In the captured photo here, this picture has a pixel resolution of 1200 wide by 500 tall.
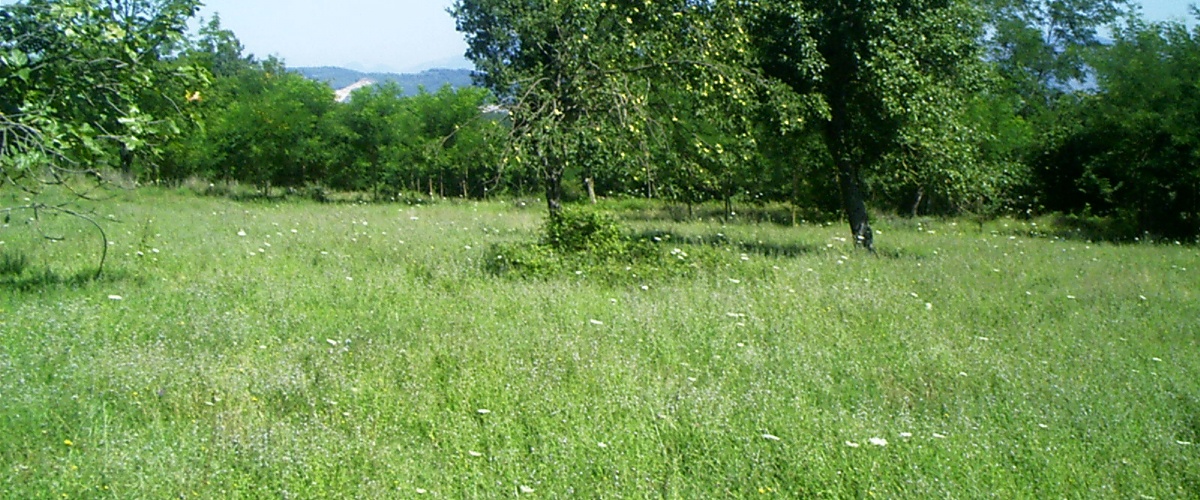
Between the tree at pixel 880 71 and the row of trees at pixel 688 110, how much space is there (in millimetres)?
39

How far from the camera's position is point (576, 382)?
6.84 m

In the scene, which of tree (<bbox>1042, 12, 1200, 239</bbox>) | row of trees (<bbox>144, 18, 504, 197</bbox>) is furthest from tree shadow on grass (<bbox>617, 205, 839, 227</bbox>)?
tree (<bbox>1042, 12, 1200, 239</bbox>)

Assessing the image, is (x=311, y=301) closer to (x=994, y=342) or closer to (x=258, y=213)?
(x=994, y=342)

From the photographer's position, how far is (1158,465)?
17.8ft

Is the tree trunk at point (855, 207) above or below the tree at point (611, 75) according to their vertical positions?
below

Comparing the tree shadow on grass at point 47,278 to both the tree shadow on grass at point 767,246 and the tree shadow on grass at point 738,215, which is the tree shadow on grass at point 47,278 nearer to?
the tree shadow on grass at point 767,246

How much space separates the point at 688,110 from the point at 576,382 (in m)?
7.93

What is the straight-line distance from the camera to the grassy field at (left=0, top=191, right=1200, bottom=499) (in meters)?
5.15

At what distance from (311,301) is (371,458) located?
4650mm

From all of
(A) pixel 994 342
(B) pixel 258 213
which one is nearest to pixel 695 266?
(A) pixel 994 342

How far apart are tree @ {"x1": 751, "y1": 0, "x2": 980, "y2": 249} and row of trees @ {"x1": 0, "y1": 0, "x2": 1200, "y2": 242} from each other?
0.13 feet

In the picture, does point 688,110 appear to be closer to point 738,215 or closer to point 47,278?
point 47,278

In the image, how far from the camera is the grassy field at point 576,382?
515cm

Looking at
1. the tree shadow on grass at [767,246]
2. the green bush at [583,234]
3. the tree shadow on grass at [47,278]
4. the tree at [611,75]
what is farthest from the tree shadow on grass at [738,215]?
the tree shadow on grass at [47,278]
